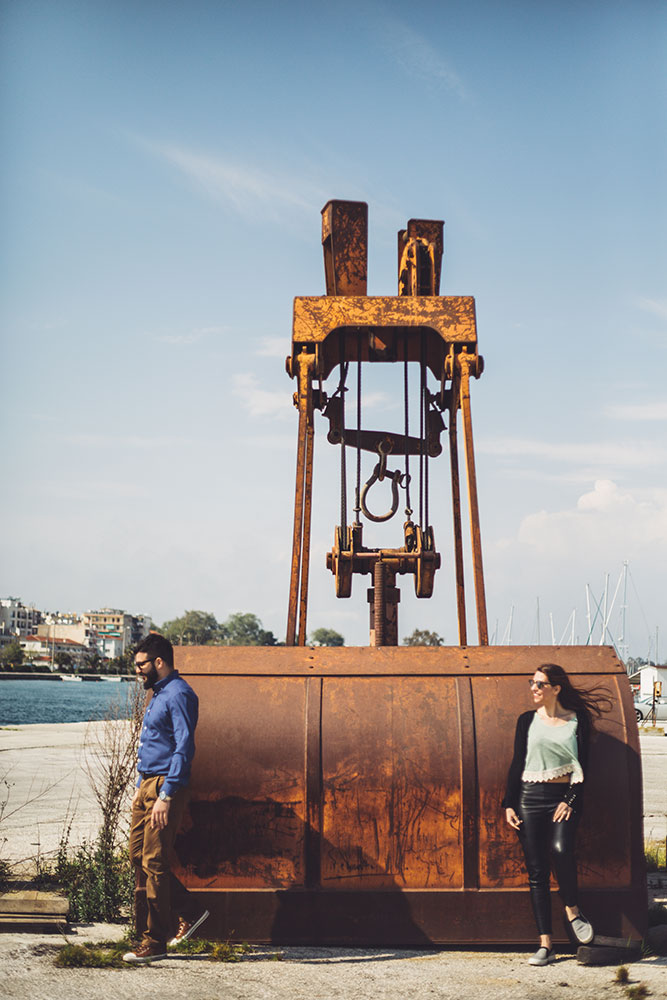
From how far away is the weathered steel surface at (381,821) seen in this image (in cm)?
598

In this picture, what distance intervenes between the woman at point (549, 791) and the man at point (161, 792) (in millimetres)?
1960

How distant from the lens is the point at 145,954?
5.56 metres

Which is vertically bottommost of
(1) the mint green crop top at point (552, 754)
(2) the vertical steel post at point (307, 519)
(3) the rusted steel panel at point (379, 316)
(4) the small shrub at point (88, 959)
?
(4) the small shrub at point (88, 959)

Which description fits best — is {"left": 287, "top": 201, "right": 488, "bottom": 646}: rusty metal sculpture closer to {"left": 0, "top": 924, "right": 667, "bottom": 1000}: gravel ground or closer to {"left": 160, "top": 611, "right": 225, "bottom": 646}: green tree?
{"left": 0, "top": 924, "right": 667, "bottom": 1000}: gravel ground

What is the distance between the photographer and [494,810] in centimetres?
609

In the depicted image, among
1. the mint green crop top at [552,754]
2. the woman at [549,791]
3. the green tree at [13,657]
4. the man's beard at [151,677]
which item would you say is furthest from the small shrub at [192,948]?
the green tree at [13,657]

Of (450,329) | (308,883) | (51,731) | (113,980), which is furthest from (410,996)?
(51,731)

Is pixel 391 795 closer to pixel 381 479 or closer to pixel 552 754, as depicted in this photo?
pixel 552 754

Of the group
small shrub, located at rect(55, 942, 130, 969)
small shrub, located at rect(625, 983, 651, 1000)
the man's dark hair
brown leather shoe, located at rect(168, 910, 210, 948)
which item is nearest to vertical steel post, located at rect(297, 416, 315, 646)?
the man's dark hair

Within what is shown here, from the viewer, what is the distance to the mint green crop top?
5.78 m

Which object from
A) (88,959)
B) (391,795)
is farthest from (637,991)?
(88,959)

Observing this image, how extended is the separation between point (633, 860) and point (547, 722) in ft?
3.45

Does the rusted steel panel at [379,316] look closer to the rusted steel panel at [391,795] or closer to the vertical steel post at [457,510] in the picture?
the vertical steel post at [457,510]

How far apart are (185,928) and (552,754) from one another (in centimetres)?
245
